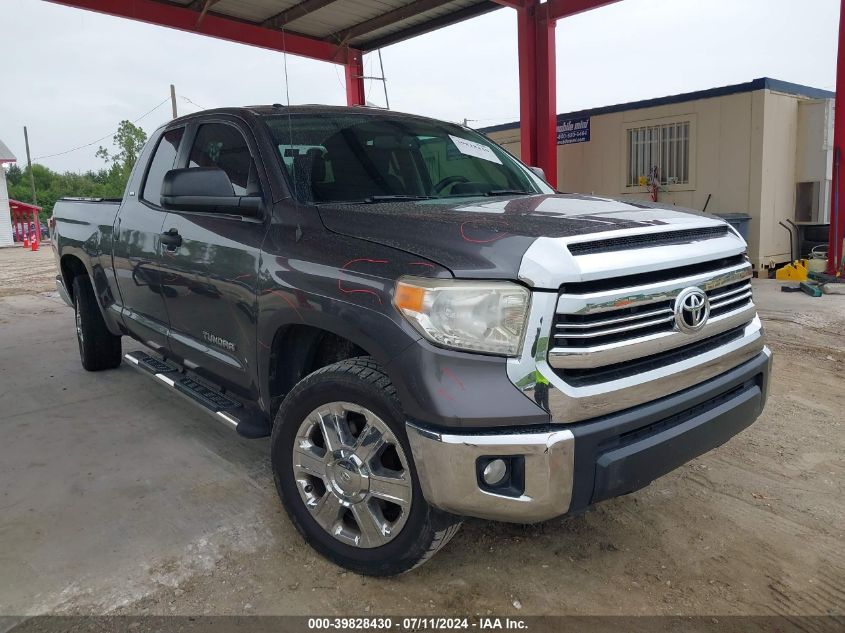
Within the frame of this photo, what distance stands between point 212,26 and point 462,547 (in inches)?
418

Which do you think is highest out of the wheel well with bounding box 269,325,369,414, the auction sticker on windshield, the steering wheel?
the auction sticker on windshield

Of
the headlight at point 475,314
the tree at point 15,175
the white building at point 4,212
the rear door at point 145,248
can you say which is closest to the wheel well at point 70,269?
the rear door at point 145,248

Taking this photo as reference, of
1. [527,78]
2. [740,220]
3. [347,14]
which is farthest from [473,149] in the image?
[347,14]

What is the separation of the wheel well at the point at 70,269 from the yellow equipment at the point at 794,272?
9.18 m

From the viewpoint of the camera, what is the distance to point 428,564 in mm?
2568

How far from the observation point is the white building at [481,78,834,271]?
9.98 meters

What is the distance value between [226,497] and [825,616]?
2.46m

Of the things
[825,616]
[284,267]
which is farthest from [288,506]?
[825,616]

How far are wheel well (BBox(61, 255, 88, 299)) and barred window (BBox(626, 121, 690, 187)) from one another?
349 inches

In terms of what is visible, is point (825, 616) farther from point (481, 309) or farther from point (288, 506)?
point (288, 506)

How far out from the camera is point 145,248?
3.77 meters

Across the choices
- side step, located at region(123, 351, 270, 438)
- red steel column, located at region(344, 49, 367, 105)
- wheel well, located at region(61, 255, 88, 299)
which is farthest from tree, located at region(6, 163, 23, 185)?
side step, located at region(123, 351, 270, 438)

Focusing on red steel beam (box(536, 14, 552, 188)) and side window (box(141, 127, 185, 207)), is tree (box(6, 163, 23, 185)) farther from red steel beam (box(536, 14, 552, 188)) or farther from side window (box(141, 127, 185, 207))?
side window (box(141, 127, 185, 207))

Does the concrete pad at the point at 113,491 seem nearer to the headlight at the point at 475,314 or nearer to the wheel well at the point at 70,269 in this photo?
the wheel well at the point at 70,269
